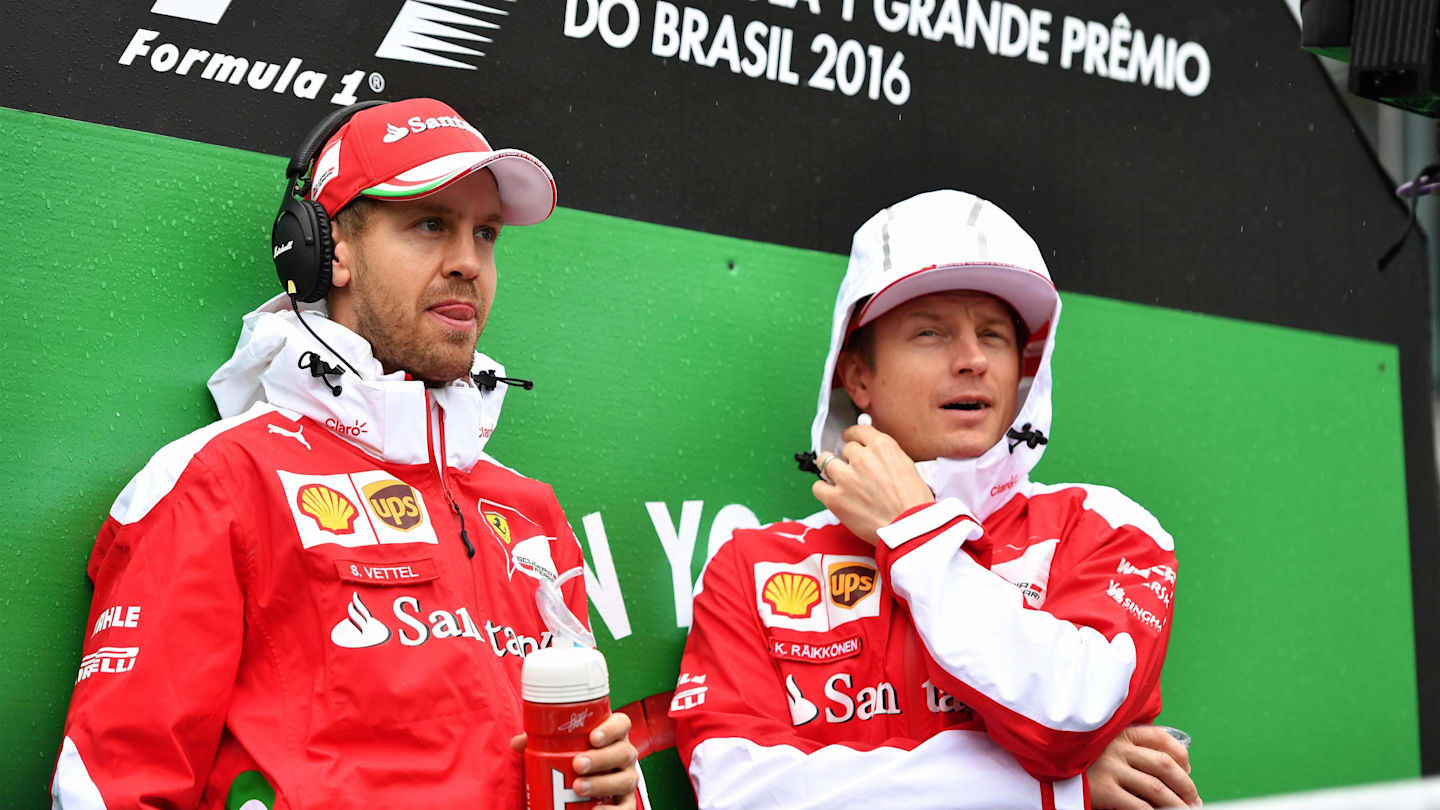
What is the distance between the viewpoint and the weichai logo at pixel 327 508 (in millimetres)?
2039

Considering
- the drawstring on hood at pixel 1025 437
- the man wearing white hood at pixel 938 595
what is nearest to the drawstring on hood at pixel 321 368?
the man wearing white hood at pixel 938 595

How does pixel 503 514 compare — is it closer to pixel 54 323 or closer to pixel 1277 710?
pixel 54 323

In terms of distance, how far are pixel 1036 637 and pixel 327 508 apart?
104cm

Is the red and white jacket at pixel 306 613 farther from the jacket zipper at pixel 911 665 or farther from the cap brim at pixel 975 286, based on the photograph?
the cap brim at pixel 975 286

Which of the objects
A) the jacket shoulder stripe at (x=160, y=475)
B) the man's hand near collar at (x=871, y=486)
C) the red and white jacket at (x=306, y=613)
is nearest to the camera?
the red and white jacket at (x=306, y=613)

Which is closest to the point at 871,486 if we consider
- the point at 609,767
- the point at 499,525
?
the point at 499,525

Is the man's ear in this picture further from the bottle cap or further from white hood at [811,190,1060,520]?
the bottle cap

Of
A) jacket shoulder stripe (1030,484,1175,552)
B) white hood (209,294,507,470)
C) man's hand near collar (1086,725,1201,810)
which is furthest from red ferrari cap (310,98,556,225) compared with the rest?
man's hand near collar (1086,725,1201,810)

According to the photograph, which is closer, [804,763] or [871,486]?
[804,763]

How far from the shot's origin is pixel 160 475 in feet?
6.60

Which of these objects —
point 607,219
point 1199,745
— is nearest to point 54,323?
point 607,219

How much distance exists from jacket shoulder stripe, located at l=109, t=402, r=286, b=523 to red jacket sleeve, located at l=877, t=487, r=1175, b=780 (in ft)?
3.23

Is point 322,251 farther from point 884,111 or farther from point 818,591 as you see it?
point 884,111

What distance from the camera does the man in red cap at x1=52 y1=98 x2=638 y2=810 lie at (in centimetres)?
187
